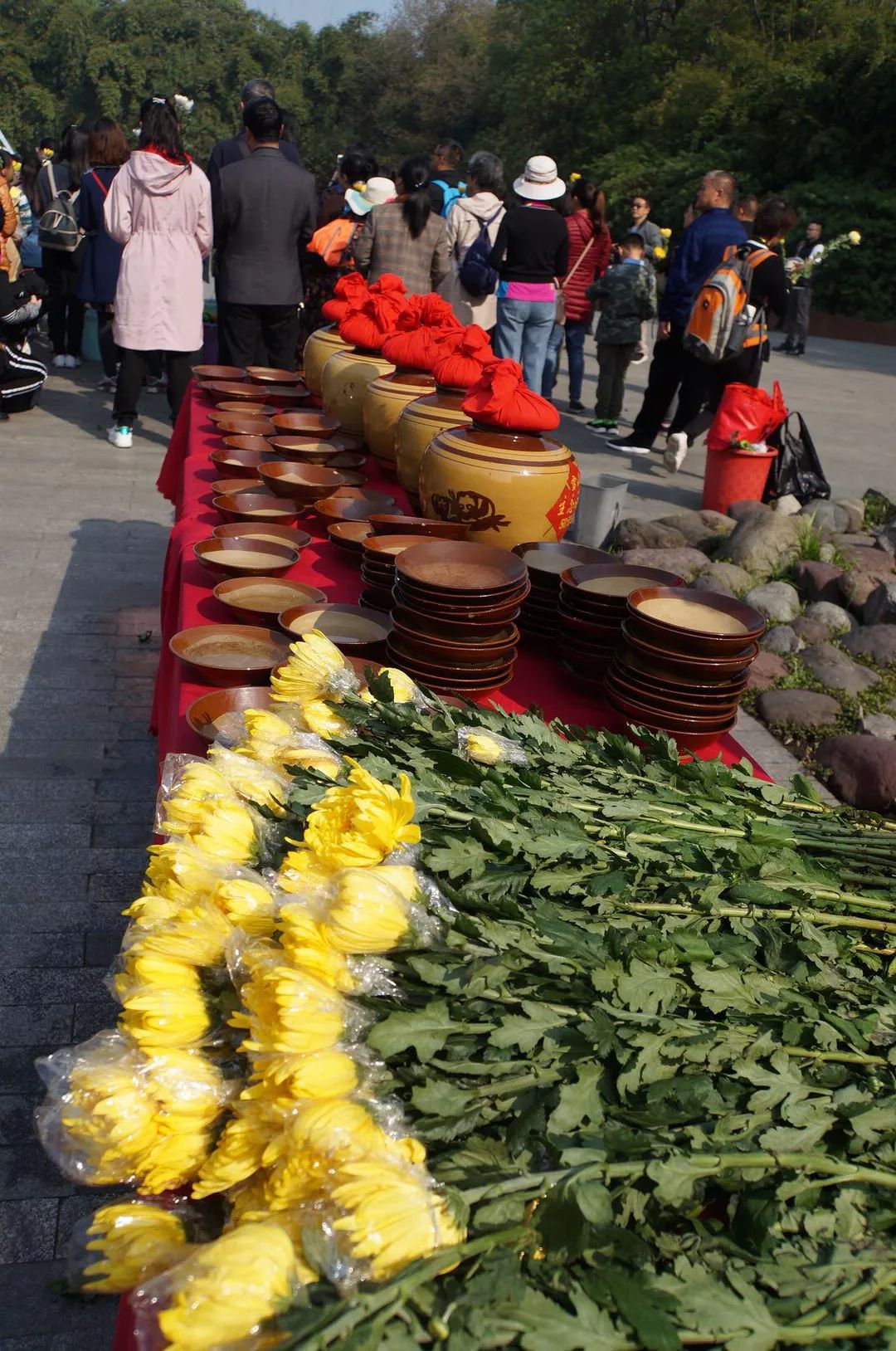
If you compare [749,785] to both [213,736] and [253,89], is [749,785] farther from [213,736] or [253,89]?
[253,89]

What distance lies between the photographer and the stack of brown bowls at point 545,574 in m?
2.30

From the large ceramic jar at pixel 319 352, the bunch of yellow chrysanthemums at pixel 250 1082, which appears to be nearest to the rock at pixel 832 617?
the large ceramic jar at pixel 319 352

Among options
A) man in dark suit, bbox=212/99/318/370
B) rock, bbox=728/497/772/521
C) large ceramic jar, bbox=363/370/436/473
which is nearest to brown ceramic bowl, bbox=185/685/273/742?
large ceramic jar, bbox=363/370/436/473

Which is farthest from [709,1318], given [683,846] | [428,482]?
[428,482]

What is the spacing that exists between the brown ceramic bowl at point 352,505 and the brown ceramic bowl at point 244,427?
0.82 meters

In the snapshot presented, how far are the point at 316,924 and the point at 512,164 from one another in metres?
41.8

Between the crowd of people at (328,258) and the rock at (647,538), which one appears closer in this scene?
the rock at (647,538)

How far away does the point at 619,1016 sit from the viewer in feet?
3.46

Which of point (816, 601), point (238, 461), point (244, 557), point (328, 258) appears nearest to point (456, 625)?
point (244, 557)

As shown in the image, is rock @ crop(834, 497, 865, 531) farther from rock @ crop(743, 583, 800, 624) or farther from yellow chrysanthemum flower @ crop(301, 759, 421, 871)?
yellow chrysanthemum flower @ crop(301, 759, 421, 871)

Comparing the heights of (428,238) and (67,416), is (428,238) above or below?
above

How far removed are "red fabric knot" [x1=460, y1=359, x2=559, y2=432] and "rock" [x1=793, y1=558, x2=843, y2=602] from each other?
10.2 feet

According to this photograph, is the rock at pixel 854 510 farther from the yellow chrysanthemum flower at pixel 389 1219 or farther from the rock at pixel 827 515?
the yellow chrysanthemum flower at pixel 389 1219

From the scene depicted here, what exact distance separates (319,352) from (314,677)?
2.74m
